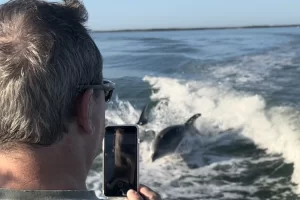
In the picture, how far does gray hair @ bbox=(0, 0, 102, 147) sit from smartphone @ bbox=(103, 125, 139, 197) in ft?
0.99

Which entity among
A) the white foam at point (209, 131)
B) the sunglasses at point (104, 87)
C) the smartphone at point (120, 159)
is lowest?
the white foam at point (209, 131)

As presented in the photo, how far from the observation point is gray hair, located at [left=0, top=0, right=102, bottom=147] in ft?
4.76

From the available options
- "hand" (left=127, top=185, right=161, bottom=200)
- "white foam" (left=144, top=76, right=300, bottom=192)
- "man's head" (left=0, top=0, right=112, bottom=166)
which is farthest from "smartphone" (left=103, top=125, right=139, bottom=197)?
"white foam" (left=144, top=76, right=300, bottom=192)

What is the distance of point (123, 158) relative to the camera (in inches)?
73.0

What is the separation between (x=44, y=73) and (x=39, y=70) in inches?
0.7

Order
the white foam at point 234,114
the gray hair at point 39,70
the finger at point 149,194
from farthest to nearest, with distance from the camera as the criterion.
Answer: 1. the white foam at point 234,114
2. the finger at point 149,194
3. the gray hair at point 39,70

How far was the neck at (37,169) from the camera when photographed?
1493 millimetres

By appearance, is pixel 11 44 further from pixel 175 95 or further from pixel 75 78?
pixel 175 95

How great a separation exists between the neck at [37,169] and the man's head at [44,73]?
26 millimetres

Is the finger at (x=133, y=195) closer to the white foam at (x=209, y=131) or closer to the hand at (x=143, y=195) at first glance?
the hand at (x=143, y=195)

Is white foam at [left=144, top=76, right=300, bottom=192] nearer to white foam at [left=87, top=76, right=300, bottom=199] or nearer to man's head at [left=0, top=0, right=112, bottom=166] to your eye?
white foam at [left=87, top=76, right=300, bottom=199]

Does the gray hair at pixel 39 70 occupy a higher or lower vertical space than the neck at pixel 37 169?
higher

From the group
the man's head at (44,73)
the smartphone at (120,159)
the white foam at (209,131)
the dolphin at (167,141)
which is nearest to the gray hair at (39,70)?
the man's head at (44,73)

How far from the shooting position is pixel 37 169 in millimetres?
1500
